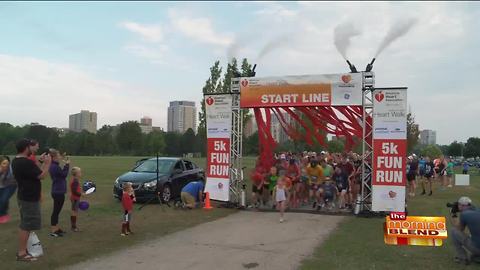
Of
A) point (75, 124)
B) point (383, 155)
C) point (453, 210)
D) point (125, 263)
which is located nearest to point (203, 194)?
point (383, 155)

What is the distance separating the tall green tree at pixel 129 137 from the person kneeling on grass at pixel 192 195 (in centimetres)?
9878

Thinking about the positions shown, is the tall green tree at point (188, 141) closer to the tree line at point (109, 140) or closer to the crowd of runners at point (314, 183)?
the tree line at point (109, 140)

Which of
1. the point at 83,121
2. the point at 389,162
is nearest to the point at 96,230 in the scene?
the point at 389,162

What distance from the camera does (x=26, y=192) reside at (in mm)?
7648

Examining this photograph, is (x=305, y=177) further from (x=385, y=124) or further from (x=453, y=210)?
(x=453, y=210)

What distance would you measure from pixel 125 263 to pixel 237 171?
8.16m

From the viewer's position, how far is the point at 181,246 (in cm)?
905

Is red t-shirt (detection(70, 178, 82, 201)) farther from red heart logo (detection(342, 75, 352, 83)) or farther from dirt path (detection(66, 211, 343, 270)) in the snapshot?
red heart logo (detection(342, 75, 352, 83))

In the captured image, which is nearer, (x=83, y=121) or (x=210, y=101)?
(x=210, y=101)

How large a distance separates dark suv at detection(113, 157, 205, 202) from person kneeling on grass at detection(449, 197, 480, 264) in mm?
9859

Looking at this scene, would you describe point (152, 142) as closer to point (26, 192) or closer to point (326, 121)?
point (326, 121)

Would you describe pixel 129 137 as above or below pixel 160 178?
above

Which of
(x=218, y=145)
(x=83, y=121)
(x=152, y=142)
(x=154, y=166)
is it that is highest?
(x=83, y=121)

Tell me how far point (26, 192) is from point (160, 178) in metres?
8.30
